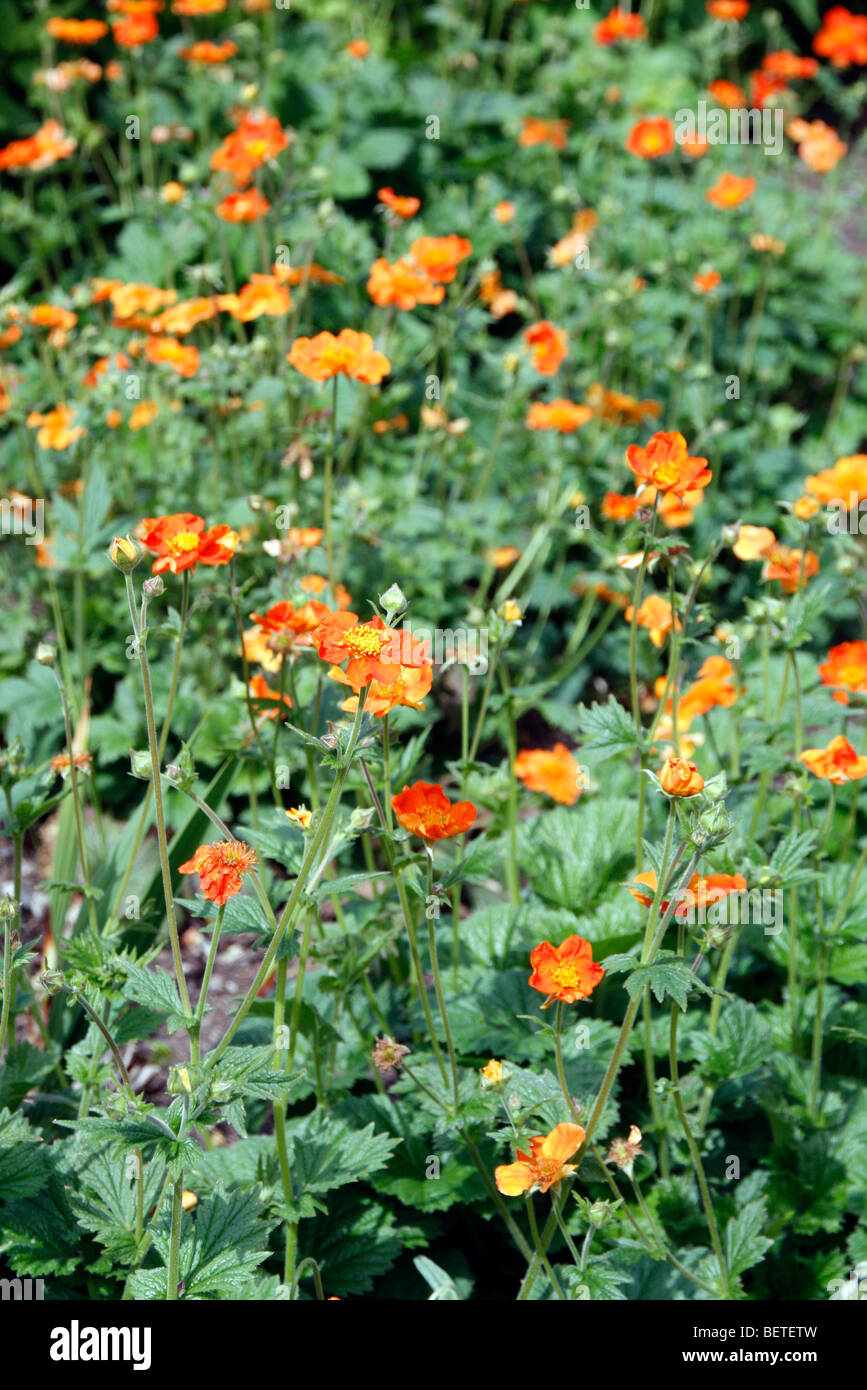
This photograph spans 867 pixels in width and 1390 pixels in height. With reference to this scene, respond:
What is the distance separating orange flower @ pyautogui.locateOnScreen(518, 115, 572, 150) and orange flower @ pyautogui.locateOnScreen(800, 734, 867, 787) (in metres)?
3.38

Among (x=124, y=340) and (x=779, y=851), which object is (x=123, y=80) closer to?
(x=124, y=340)

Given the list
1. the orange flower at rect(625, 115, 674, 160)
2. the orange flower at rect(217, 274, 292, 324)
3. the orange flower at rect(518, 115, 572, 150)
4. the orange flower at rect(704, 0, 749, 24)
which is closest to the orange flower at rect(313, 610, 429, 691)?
the orange flower at rect(217, 274, 292, 324)

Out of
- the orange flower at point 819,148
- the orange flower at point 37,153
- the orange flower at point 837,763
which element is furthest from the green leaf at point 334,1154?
the orange flower at point 819,148

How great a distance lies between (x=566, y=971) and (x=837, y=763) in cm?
71

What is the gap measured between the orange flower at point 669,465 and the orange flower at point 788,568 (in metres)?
0.41

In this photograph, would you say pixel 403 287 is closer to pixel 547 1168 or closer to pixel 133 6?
pixel 133 6

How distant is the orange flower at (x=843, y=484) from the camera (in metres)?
2.79

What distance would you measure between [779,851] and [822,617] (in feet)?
7.08

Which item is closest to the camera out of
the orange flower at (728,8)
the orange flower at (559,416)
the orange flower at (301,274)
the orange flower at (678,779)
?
the orange flower at (678,779)

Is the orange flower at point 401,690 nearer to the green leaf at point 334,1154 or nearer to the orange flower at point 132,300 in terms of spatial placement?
the green leaf at point 334,1154

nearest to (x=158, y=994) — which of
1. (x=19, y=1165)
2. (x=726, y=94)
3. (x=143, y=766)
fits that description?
(x=143, y=766)

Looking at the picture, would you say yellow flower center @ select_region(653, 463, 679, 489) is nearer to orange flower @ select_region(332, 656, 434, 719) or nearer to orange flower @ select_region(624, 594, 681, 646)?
orange flower @ select_region(624, 594, 681, 646)

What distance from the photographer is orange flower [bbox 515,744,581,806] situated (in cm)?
292
